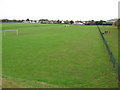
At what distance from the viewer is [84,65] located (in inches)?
439

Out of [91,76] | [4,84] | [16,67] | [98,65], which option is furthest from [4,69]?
[98,65]

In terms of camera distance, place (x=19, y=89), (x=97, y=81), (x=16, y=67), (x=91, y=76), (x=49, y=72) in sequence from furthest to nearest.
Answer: (x=16, y=67) < (x=49, y=72) < (x=91, y=76) < (x=97, y=81) < (x=19, y=89)

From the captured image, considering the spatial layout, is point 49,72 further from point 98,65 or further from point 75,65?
point 98,65

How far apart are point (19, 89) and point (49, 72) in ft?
10.3

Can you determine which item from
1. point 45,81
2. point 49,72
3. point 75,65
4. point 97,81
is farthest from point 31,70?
point 97,81

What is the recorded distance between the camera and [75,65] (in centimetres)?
1123

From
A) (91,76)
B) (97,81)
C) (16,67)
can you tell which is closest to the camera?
(97,81)

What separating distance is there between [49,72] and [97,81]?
288 centimetres

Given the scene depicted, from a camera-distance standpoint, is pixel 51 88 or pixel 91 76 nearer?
pixel 51 88

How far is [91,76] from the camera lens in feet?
29.5

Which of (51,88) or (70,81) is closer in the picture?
(51,88)

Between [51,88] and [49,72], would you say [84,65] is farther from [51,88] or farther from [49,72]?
[51,88]

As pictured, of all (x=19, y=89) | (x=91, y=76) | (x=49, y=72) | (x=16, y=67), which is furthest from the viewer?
(x=16, y=67)

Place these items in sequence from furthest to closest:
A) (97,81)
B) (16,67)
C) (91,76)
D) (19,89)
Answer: (16,67), (91,76), (97,81), (19,89)
